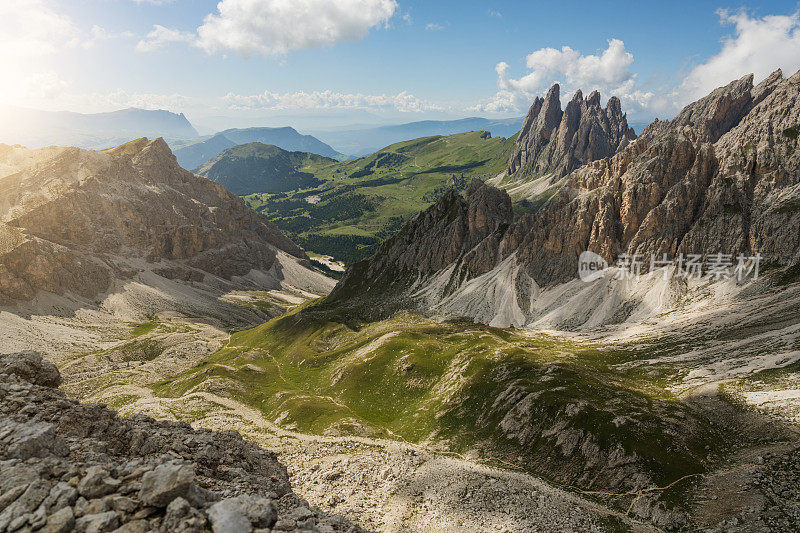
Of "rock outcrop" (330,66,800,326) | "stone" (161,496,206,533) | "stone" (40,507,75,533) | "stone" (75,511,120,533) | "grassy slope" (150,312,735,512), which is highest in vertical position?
"rock outcrop" (330,66,800,326)

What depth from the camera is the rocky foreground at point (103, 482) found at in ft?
59.8

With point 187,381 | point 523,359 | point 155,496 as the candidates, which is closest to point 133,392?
point 187,381

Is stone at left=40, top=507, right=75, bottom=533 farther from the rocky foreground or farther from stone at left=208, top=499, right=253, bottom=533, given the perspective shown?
stone at left=208, top=499, right=253, bottom=533

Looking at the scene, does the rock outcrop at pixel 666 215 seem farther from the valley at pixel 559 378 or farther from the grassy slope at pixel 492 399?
the grassy slope at pixel 492 399

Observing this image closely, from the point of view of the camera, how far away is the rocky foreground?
1822 centimetres

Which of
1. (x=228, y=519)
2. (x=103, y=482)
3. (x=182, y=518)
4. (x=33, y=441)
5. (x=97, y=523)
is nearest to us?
(x=97, y=523)

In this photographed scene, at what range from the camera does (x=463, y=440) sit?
75562 millimetres

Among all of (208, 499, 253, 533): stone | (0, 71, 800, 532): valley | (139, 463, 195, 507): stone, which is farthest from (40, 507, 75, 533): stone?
(208, 499, 253, 533): stone

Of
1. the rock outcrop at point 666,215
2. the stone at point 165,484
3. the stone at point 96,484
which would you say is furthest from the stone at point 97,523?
the rock outcrop at point 666,215

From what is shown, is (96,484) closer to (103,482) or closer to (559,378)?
(103,482)

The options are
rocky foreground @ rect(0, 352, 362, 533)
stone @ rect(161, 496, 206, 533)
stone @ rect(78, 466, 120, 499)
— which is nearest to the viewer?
rocky foreground @ rect(0, 352, 362, 533)

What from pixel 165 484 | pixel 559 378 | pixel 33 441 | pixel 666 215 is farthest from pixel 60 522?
pixel 666 215

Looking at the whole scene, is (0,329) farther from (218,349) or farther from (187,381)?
(187,381)

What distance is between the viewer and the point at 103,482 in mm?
20250
